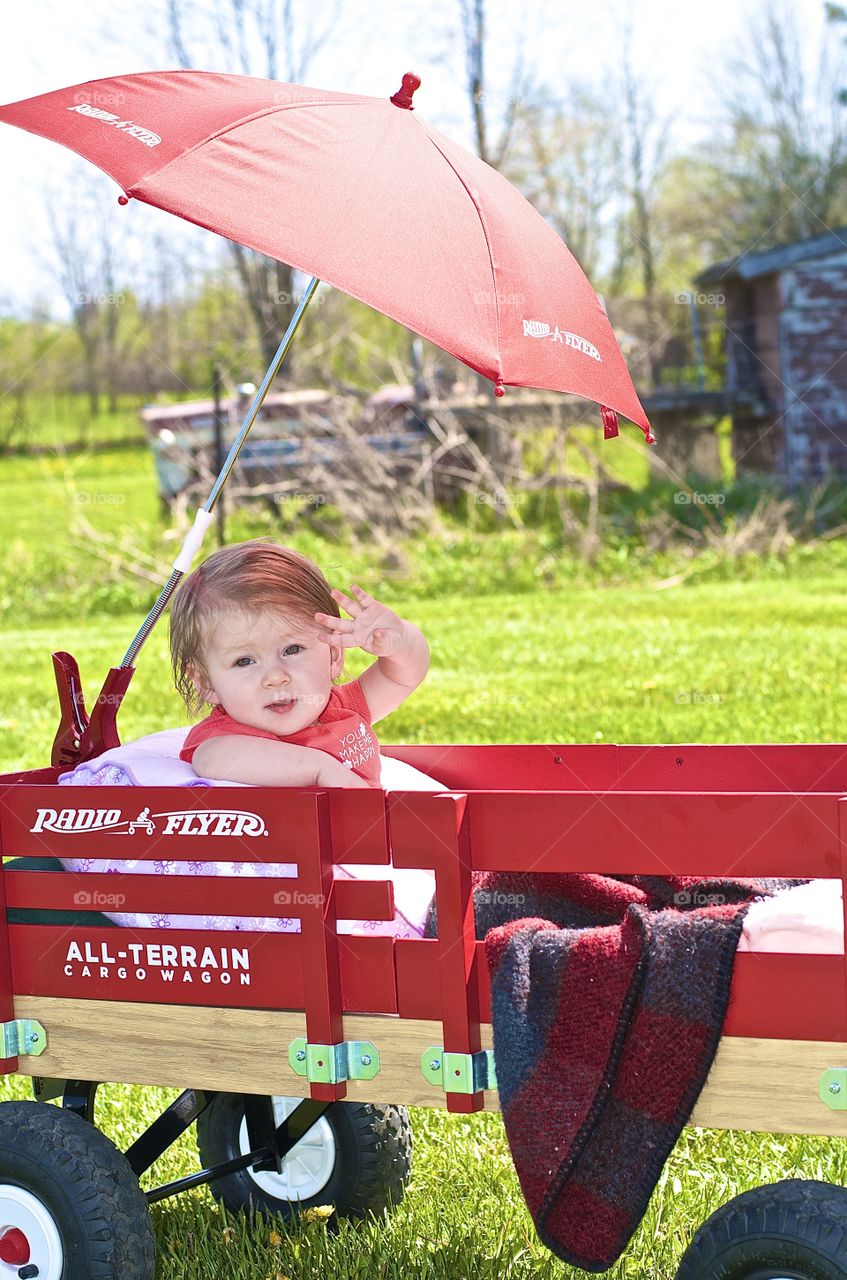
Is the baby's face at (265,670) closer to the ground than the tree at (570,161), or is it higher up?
closer to the ground

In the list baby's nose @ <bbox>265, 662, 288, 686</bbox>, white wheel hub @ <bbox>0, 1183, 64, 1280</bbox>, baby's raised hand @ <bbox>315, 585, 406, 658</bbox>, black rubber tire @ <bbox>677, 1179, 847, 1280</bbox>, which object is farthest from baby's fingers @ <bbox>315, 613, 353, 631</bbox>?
black rubber tire @ <bbox>677, 1179, 847, 1280</bbox>

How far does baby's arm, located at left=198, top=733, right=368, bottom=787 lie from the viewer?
8.63ft

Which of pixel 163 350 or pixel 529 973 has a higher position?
pixel 163 350

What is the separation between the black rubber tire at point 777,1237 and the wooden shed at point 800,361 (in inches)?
562

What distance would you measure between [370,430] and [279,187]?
37.2ft

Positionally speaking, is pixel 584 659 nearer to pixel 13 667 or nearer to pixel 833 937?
pixel 13 667

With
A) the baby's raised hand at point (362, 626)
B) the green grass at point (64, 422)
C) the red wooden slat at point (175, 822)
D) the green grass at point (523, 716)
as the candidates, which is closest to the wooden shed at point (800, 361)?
the green grass at point (523, 716)

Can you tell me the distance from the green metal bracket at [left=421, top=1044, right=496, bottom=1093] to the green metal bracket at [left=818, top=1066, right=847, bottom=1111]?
476mm

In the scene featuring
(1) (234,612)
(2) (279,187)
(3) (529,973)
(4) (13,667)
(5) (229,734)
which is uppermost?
(2) (279,187)

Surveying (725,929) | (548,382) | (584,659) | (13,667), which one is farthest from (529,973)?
(13,667)

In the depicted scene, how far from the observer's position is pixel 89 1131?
8.00ft

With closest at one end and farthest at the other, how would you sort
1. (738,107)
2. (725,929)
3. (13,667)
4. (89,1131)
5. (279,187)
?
(725,929) → (89,1131) → (279,187) → (13,667) → (738,107)

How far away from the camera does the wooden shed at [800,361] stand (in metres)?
16.1

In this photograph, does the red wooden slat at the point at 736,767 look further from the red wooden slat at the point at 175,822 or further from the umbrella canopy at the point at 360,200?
the red wooden slat at the point at 175,822
